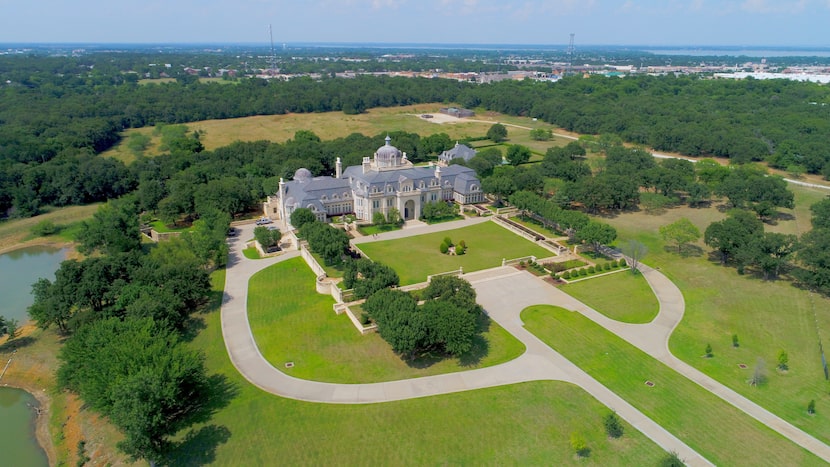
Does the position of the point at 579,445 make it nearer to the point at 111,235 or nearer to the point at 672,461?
the point at 672,461

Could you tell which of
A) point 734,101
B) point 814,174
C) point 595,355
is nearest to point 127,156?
point 595,355

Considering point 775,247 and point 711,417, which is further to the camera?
point 775,247

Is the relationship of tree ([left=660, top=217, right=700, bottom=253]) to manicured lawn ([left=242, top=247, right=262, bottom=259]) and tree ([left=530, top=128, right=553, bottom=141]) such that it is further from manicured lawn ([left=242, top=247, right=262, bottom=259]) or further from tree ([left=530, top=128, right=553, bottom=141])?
tree ([left=530, top=128, right=553, bottom=141])

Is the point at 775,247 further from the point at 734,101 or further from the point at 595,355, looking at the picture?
the point at 734,101

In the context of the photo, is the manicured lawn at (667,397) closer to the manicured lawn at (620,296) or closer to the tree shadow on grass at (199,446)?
the manicured lawn at (620,296)

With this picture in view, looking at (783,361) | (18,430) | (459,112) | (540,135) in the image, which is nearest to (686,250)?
(783,361)

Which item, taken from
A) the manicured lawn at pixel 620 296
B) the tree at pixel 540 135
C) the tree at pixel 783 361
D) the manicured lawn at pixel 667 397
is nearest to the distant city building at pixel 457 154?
the tree at pixel 540 135

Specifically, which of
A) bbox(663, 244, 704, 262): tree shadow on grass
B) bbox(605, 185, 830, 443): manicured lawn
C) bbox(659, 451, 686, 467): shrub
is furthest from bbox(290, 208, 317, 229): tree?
bbox(659, 451, 686, 467): shrub
